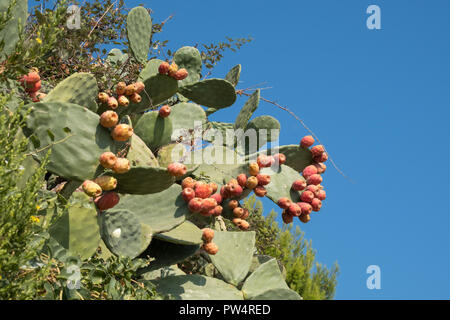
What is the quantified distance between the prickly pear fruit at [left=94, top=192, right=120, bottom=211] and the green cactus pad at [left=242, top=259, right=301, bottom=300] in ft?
2.87

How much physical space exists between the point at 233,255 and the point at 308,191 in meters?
0.65

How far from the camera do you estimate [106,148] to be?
86.1 inches

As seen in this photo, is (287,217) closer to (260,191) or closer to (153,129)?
(260,191)

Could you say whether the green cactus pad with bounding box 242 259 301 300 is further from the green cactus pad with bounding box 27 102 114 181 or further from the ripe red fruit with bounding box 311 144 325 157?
the green cactus pad with bounding box 27 102 114 181

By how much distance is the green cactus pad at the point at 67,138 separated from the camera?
209cm

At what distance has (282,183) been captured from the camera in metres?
3.11

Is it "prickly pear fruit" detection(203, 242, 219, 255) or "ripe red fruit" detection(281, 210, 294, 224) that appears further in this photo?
"ripe red fruit" detection(281, 210, 294, 224)

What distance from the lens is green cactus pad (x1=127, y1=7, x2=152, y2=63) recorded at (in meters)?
3.29

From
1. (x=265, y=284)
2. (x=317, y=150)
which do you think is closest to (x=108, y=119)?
(x=265, y=284)

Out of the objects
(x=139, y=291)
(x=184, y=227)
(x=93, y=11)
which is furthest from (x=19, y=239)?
(x=93, y=11)

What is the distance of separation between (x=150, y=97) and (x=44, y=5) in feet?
2.90

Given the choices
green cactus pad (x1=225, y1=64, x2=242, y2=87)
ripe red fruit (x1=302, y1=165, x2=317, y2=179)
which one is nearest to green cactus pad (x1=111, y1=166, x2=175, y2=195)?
ripe red fruit (x1=302, y1=165, x2=317, y2=179)

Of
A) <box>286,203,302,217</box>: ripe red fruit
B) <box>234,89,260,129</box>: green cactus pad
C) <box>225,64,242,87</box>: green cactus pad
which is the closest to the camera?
<box>286,203,302,217</box>: ripe red fruit

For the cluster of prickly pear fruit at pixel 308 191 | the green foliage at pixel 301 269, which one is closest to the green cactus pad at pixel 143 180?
the cluster of prickly pear fruit at pixel 308 191
